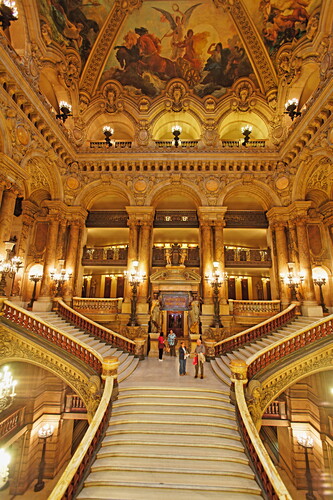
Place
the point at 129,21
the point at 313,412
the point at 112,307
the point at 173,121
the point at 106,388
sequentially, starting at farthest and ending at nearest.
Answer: the point at 173,121, the point at 129,21, the point at 112,307, the point at 313,412, the point at 106,388

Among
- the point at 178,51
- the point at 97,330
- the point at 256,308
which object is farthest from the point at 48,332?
the point at 178,51

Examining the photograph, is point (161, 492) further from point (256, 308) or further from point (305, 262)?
point (305, 262)

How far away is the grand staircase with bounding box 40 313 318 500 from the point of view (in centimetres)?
471

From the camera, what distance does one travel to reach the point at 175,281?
13.4m

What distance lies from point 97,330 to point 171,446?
6.68 metres

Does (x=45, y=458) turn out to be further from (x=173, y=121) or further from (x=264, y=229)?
(x=173, y=121)

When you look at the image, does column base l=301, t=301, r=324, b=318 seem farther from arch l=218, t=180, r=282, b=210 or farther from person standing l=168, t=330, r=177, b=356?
person standing l=168, t=330, r=177, b=356

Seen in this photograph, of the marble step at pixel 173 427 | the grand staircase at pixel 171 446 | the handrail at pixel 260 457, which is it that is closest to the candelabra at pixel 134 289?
the grand staircase at pixel 171 446

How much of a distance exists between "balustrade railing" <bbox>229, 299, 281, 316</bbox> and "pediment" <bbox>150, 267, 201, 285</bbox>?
2392mm

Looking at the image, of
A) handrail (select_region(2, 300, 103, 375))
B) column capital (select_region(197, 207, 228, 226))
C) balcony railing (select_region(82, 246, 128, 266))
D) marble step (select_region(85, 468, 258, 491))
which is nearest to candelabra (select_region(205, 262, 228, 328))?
column capital (select_region(197, 207, 228, 226))

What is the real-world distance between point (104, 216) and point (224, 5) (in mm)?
14188

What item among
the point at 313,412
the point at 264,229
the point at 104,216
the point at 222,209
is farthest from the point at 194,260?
the point at 313,412

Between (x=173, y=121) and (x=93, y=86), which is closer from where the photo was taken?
(x=93, y=86)

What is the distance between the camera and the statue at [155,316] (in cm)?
1255
